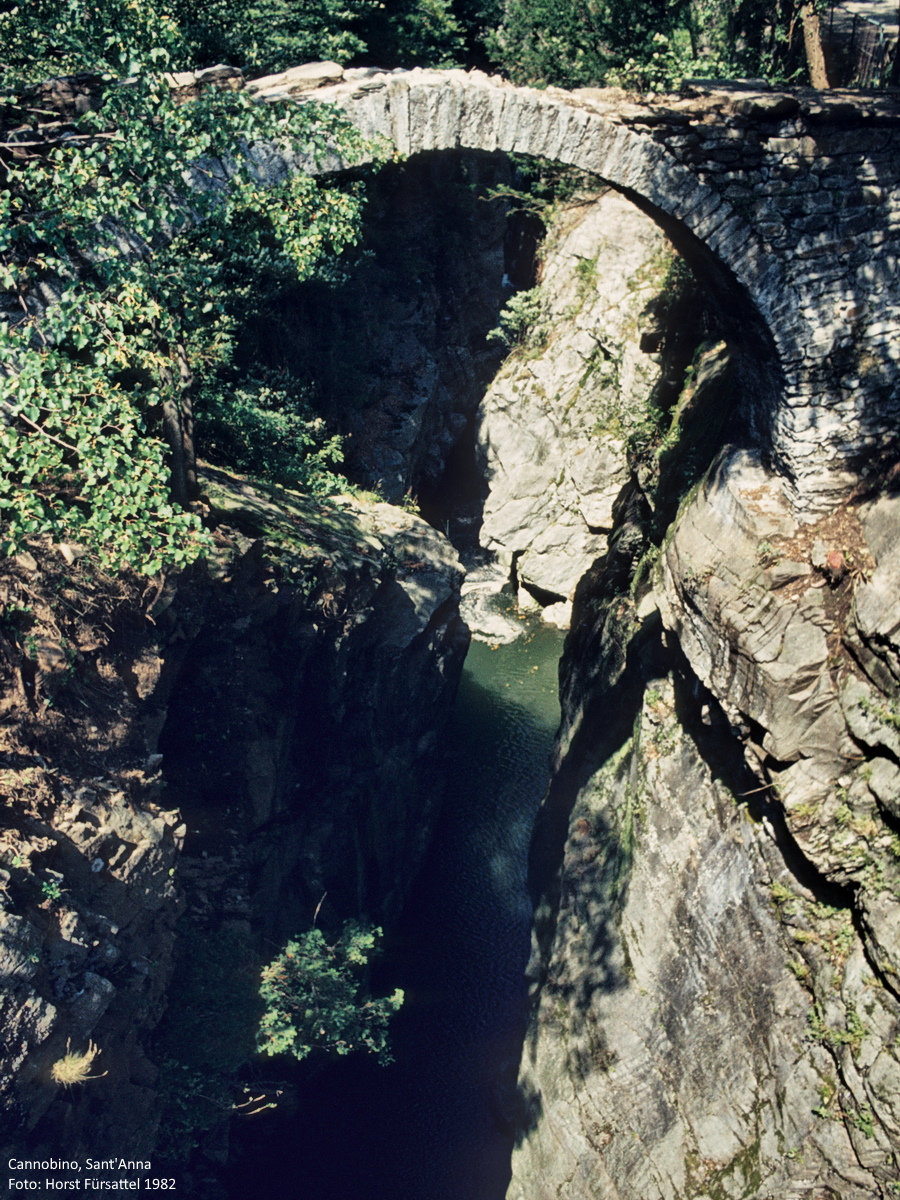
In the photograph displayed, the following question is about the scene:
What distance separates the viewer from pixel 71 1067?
716 cm

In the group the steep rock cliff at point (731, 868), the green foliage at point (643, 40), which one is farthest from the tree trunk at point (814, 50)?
the steep rock cliff at point (731, 868)

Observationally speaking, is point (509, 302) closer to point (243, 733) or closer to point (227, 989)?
point (243, 733)

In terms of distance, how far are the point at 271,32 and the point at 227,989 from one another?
14.4 meters

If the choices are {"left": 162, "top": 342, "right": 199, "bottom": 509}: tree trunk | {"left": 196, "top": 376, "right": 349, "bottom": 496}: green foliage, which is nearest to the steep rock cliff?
{"left": 162, "top": 342, "right": 199, "bottom": 509}: tree trunk

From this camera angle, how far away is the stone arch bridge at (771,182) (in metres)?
6.78

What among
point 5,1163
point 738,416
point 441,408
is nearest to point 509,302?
point 441,408

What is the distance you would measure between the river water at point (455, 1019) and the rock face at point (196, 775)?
1.12 meters

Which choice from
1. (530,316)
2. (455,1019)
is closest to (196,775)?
(455,1019)

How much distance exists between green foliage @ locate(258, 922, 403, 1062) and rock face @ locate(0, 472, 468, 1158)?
1.42ft

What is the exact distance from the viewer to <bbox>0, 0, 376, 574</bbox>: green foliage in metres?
5.61

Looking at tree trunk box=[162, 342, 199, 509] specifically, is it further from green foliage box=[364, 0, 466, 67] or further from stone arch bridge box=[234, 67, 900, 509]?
green foliage box=[364, 0, 466, 67]

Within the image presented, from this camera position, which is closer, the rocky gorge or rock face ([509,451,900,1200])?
rock face ([509,451,900,1200])

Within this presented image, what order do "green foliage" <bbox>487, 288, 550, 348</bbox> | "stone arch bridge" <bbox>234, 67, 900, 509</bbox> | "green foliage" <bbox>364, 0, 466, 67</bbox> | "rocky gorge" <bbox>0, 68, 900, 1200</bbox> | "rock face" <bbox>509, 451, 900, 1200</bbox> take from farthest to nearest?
"green foliage" <bbox>487, 288, 550, 348</bbox>
"green foliage" <bbox>364, 0, 466, 67</bbox>
"stone arch bridge" <bbox>234, 67, 900, 509</bbox>
"rocky gorge" <bbox>0, 68, 900, 1200</bbox>
"rock face" <bbox>509, 451, 900, 1200</bbox>

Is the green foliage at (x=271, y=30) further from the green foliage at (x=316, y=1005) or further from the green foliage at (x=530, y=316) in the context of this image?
the green foliage at (x=316, y=1005)
